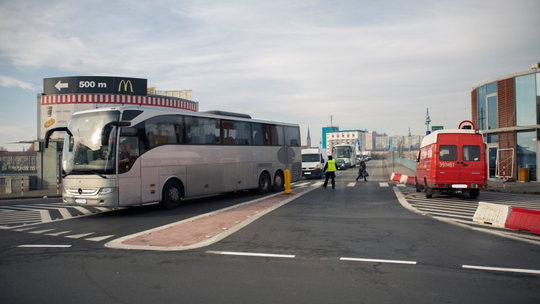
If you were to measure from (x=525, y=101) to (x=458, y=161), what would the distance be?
43.2ft

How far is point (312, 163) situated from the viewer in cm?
2991

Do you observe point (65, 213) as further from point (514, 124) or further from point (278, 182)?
point (514, 124)

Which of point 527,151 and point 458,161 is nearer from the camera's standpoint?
point 458,161

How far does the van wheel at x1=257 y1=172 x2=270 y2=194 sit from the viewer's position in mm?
18078

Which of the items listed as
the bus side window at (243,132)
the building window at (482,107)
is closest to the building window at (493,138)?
the building window at (482,107)

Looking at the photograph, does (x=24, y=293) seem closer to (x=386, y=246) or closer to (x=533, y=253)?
(x=386, y=246)

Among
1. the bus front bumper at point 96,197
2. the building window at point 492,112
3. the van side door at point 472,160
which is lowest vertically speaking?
the bus front bumper at point 96,197

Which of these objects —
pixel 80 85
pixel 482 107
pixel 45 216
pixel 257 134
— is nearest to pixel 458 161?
pixel 257 134

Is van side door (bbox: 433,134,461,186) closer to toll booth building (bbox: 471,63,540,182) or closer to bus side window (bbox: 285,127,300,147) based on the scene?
bus side window (bbox: 285,127,300,147)

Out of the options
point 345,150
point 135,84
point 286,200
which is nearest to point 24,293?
point 286,200

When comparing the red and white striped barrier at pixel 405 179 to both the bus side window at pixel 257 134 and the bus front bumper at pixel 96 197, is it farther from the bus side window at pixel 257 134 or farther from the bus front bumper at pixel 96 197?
the bus front bumper at pixel 96 197

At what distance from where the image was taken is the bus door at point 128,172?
11297mm

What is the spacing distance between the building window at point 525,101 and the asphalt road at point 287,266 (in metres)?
18.5

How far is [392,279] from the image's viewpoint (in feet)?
17.2
